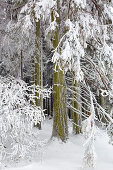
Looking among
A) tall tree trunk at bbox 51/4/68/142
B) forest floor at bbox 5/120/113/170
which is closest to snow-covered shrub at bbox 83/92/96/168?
forest floor at bbox 5/120/113/170

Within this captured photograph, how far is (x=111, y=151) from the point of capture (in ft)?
22.1

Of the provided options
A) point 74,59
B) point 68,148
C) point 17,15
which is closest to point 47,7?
point 74,59

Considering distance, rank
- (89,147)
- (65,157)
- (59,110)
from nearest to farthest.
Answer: (89,147), (65,157), (59,110)

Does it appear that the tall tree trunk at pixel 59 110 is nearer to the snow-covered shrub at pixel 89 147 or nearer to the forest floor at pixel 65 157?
the forest floor at pixel 65 157

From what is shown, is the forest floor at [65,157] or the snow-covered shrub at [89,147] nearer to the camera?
the snow-covered shrub at [89,147]

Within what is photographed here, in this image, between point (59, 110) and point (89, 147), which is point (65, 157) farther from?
point (59, 110)

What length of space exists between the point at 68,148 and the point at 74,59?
A: 10.4 ft

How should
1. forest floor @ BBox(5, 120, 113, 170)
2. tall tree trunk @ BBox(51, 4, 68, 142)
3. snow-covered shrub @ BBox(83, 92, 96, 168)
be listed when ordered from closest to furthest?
snow-covered shrub @ BBox(83, 92, 96, 168) → forest floor @ BBox(5, 120, 113, 170) → tall tree trunk @ BBox(51, 4, 68, 142)

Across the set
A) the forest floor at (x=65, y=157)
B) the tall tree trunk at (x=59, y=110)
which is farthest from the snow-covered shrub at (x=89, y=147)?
the tall tree trunk at (x=59, y=110)

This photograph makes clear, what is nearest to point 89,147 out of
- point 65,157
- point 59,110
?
point 65,157

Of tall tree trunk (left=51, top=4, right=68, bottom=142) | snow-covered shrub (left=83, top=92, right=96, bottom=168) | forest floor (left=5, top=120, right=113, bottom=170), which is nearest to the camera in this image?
snow-covered shrub (left=83, top=92, right=96, bottom=168)

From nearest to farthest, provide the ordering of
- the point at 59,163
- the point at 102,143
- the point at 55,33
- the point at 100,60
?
the point at 59,163 → the point at 100,60 → the point at 55,33 → the point at 102,143

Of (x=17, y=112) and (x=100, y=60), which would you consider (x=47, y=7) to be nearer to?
(x=100, y=60)

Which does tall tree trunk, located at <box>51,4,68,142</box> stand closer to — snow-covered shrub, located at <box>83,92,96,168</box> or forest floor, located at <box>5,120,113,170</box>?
forest floor, located at <box>5,120,113,170</box>
